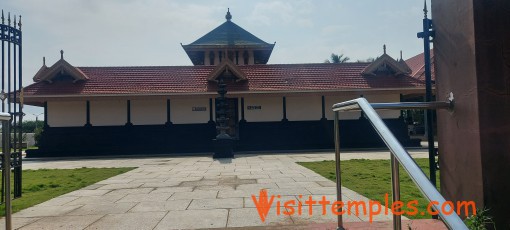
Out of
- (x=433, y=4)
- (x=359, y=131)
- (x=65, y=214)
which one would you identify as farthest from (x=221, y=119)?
(x=433, y=4)

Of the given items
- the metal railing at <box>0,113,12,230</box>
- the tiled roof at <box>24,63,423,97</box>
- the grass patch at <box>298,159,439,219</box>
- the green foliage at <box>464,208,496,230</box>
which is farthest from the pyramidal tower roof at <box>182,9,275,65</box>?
the green foliage at <box>464,208,496,230</box>

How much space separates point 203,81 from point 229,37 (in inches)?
348

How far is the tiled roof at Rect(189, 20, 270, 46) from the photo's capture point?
2442cm

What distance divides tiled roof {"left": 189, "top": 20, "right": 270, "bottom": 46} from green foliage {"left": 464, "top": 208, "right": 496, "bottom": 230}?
22.4 meters

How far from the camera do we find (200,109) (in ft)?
57.0

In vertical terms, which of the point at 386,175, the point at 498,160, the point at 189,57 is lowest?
the point at 386,175

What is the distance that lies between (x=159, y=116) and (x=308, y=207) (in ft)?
45.9

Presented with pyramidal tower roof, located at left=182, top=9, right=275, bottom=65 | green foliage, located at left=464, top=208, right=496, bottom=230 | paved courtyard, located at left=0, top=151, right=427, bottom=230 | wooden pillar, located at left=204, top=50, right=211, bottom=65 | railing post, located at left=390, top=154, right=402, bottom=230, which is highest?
pyramidal tower roof, located at left=182, top=9, right=275, bottom=65

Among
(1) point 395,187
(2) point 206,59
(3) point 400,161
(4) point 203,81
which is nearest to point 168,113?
(4) point 203,81

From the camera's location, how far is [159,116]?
17250 millimetres

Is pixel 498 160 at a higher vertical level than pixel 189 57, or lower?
lower

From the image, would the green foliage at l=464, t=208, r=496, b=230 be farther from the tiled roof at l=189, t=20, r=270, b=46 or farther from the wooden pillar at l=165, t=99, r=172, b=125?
the tiled roof at l=189, t=20, r=270, b=46

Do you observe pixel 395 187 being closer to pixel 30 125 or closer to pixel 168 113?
pixel 168 113

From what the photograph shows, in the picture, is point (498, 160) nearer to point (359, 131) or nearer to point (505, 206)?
point (505, 206)
